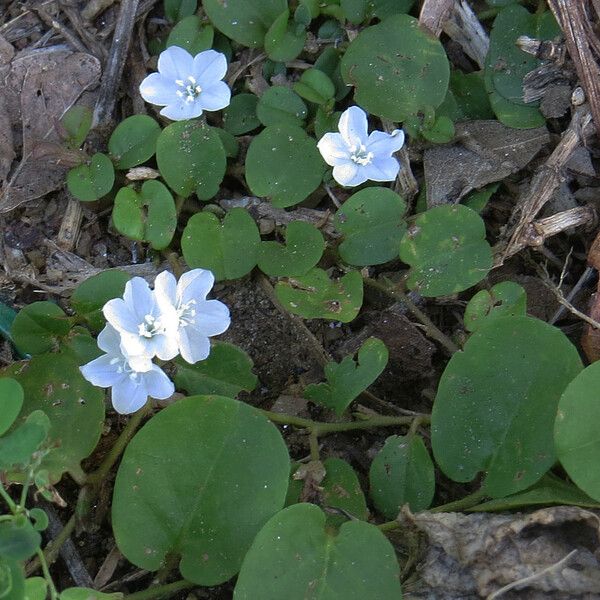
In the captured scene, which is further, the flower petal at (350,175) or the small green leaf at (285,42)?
the small green leaf at (285,42)

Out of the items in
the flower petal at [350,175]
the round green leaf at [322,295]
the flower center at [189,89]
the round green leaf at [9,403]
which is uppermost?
the flower center at [189,89]

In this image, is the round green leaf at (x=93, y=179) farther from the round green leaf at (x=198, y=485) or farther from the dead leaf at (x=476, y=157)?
the dead leaf at (x=476, y=157)

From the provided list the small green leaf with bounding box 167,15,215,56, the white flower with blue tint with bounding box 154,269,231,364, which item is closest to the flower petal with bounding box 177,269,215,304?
the white flower with blue tint with bounding box 154,269,231,364

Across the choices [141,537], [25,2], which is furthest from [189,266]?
[25,2]

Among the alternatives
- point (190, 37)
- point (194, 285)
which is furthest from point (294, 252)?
point (190, 37)

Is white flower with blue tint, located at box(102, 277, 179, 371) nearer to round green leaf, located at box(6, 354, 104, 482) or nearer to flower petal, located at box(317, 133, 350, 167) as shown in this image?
round green leaf, located at box(6, 354, 104, 482)

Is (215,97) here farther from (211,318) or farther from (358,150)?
(211,318)

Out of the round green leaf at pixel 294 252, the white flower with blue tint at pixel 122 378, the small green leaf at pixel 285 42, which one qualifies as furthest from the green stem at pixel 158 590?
the small green leaf at pixel 285 42
